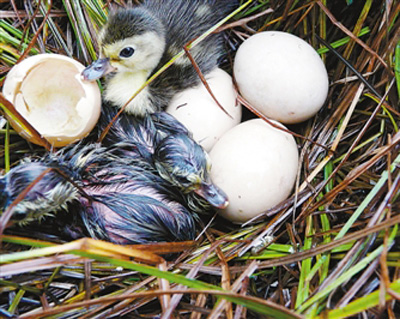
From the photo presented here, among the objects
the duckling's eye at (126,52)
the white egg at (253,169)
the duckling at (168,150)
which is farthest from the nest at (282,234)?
the duckling's eye at (126,52)

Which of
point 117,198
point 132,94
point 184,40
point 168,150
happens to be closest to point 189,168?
point 168,150

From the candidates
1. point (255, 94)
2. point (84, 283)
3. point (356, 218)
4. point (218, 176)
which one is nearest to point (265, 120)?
point (255, 94)

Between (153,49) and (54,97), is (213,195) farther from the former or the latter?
(54,97)

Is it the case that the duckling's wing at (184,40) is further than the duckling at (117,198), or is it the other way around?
the duckling's wing at (184,40)

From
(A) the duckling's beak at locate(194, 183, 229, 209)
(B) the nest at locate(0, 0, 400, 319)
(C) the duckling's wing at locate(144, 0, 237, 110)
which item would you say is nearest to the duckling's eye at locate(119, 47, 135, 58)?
(C) the duckling's wing at locate(144, 0, 237, 110)

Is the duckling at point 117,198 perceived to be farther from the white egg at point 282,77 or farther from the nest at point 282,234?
the white egg at point 282,77

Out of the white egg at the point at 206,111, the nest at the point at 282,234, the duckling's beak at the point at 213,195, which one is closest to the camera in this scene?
the nest at the point at 282,234

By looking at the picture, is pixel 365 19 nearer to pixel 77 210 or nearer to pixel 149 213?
pixel 149 213
